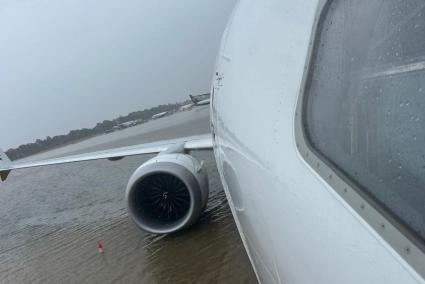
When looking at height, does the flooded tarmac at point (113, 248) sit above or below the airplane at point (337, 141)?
below

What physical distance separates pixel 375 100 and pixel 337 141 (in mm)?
212

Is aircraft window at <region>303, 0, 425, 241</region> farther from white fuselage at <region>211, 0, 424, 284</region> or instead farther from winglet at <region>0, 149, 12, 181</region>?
winglet at <region>0, 149, 12, 181</region>

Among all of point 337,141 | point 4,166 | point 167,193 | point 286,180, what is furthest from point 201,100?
point 337,141

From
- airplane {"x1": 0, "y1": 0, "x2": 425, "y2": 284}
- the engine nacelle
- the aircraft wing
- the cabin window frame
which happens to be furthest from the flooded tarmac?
the cabin window frame

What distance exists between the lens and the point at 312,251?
138 centimetres

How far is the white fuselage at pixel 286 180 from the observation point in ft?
3.79

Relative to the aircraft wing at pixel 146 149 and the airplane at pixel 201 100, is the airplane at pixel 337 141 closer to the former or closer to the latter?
the aircraft wing at pixel 146 149

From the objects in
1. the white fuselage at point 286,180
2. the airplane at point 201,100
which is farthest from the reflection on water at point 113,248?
the white fuselage at point 286,180

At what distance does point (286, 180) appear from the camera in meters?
1.61

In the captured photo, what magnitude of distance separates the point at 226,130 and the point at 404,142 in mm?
2051

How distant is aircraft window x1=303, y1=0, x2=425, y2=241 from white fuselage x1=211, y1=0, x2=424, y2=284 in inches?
3.5

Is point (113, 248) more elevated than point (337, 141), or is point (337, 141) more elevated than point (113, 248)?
point (337, 141)

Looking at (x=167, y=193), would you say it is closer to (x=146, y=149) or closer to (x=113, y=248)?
(x=113, y=248)

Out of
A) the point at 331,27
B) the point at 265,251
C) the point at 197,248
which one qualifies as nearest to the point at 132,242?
the point at 197,248
